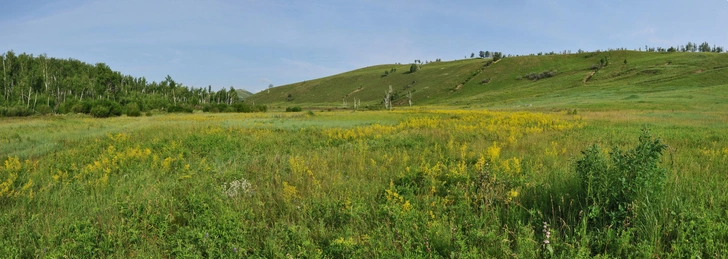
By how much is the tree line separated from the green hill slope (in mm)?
55888

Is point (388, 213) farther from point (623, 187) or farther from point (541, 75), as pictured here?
point (541, 75)

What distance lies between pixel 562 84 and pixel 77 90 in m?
135

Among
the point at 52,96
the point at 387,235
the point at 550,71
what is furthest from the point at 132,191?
the point at 550,71

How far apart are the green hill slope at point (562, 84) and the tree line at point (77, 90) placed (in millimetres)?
55888

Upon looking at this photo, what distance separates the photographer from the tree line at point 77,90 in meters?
65.5

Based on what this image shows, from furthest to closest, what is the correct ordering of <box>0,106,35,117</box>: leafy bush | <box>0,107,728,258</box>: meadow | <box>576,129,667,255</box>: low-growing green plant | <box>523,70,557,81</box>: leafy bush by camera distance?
<box>523,70,557,81</box>: leafy bush < <box>0,106,35,117</box>: leafy bush < <box>576,129,667,255</box>: low-growing green plant < <box>0,107,728,258</box>: meadow

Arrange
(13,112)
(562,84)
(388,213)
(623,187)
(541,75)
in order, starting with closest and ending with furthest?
1. (623,187)
2. (388,213)
3. (13,112)
4. (562,84)
5. (541,75)

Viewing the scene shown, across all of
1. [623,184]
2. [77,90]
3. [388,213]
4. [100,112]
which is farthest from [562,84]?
[77,90]

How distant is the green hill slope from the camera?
4444cm

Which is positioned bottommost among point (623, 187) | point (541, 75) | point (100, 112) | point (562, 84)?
point (623, 187)

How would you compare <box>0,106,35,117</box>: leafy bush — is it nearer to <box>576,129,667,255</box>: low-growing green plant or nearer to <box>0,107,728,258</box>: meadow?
<box>0,107,728,258</box>: meadow

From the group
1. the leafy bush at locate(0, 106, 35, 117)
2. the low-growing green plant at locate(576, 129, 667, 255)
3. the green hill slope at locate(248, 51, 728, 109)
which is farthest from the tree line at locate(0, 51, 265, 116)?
the low-growing green plant at locate(576, 129, 667, 255)

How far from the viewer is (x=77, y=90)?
301 feet

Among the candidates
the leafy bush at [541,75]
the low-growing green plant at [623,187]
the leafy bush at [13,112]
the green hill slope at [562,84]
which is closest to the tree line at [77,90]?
the leafy bush at [13,112]
